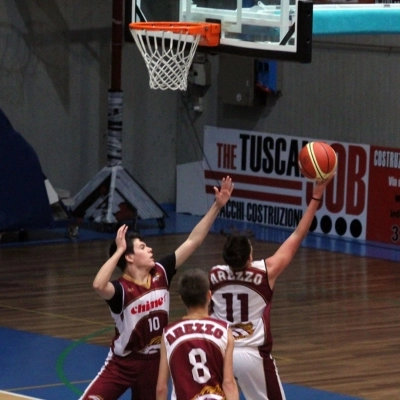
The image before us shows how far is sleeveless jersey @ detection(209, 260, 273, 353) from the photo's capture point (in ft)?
25.0

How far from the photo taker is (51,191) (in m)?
18.1

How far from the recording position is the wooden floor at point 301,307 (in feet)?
34.7

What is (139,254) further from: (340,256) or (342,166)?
(342,166)

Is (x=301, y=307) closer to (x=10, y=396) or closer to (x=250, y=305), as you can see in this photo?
(x=10, y=396)

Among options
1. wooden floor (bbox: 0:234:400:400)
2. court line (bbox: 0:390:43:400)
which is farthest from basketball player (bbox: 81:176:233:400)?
wooden floor (bbox: 0:234:400:400)

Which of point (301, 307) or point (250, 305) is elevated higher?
point (250, 305)

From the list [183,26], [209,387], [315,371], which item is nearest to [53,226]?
[183,26]

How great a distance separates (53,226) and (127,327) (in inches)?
422

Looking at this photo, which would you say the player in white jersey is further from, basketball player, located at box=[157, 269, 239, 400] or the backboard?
the backboard

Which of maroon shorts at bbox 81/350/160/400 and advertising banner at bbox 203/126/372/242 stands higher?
maroon shorts at bbox 81/350/160/400

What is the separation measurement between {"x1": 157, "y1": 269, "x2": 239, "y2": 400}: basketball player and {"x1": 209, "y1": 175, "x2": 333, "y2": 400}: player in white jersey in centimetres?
131

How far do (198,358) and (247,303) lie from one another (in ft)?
4.84

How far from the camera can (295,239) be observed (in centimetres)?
751

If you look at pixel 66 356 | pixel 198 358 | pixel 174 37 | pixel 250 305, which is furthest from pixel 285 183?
pixel 198 358
